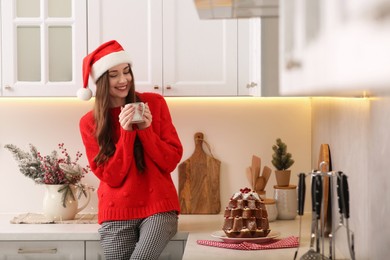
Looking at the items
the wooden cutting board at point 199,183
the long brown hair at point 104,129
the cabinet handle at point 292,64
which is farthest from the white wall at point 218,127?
the cabinet handle at point 292,64

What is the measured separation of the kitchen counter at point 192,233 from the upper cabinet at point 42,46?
2.10 ft

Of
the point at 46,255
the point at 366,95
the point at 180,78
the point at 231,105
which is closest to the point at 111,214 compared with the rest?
the point at 46,255

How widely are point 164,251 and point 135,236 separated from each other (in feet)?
0.62

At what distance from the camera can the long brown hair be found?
3.13 metres

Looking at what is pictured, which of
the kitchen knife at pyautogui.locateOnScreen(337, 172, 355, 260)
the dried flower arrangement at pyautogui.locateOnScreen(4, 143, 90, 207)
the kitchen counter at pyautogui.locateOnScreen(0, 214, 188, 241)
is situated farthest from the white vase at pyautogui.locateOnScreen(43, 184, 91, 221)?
the kitchen knife at pyautogui.locateOnScreen(337, 172, 355, 260)

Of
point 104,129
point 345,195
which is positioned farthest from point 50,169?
point 345,195

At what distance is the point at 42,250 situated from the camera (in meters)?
3.24

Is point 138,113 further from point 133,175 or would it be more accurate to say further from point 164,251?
point 164,251

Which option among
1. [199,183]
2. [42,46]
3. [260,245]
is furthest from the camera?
[199,183]

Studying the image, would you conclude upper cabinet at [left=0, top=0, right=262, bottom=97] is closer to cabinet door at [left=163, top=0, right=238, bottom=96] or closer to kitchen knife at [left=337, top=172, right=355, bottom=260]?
cabinet door at [left=163, top=0, right=238, bottom=96]

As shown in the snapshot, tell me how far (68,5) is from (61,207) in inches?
38.6

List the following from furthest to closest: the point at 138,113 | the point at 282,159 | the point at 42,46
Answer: the point at 282,159, the point at 42,46, the point at 138,113

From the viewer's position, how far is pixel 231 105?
3.81m

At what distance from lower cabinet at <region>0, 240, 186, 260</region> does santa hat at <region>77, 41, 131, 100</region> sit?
665 mm
